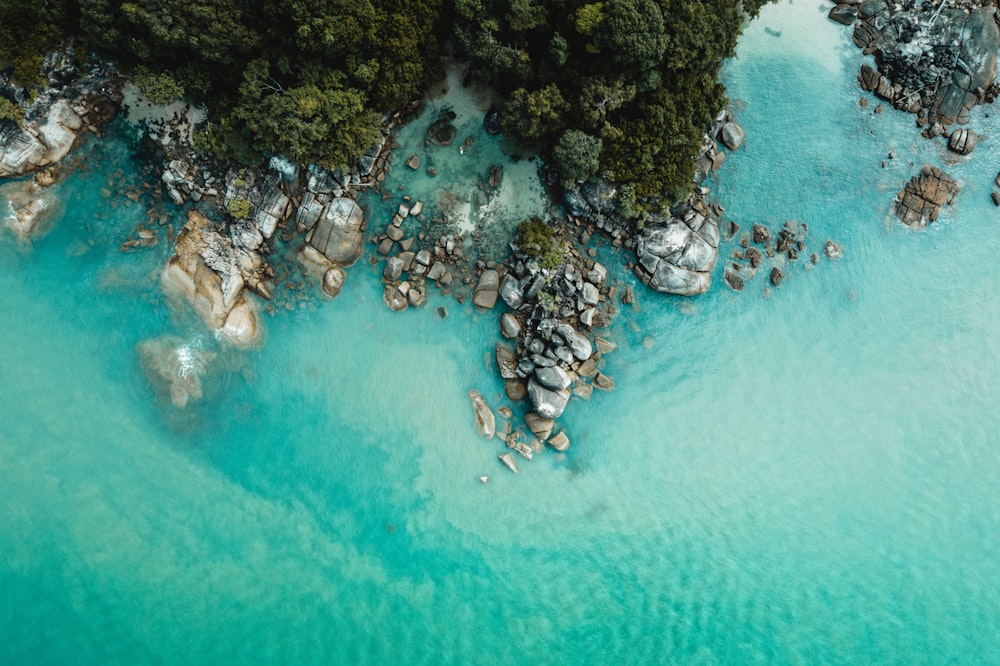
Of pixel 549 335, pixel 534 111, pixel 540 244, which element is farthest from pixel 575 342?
pixel 534 111

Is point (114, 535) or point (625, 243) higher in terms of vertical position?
point (625, 243)

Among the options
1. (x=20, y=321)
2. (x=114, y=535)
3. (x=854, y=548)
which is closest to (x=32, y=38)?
(x=20, y=321)

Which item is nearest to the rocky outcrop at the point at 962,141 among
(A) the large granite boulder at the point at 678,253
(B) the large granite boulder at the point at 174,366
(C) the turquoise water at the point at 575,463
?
(C) the turquoise water at the point at 575,463

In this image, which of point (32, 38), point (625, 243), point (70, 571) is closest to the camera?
point (32, 38)

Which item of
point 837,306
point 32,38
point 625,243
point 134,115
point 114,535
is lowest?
point 114,535

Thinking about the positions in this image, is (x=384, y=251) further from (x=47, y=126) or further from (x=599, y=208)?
(x=47, y=126)

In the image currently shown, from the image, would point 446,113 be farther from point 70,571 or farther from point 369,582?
point 70,571

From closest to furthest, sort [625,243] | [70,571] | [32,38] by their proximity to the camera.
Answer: [32,38] → [70,571] → [625,243]

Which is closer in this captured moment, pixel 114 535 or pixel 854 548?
pixel 114 535
